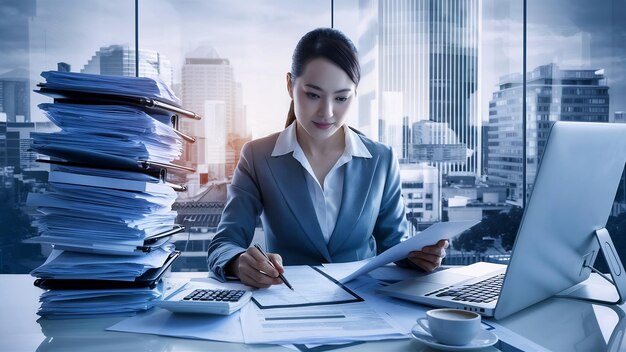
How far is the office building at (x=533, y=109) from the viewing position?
14.1 ft

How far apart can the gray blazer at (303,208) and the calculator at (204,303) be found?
0.57 meters

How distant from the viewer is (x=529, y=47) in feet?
14.5

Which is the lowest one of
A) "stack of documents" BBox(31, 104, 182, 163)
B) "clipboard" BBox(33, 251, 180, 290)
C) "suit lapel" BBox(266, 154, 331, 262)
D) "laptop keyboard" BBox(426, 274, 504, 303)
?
"laptop keyboard" BBox(426, 274, 504, 303)

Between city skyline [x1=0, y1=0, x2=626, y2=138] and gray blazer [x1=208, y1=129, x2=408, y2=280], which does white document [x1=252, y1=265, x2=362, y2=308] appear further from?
city skyline [x1=0, y1=0, x2=626, y2=138]

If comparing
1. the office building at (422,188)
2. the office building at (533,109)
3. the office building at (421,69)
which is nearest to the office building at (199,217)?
A: the office building at (421,69)

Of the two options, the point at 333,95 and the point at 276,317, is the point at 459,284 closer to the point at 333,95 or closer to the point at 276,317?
the point at 276,317

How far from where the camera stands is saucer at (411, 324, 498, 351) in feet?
2.49

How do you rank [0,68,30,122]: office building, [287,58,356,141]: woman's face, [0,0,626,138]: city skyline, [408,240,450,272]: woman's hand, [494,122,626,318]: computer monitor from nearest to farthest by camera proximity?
[494,122,626,318]: computer monitor < [408,240,450,272]: woman's hand < [287,58,356,141]: woman's face < [0,0,626,138]: city skyline < [0,68,30,122]: office building

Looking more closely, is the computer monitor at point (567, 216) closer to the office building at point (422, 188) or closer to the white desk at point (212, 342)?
the white desk at point (212, 342)

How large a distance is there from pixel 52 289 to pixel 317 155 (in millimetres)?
1025

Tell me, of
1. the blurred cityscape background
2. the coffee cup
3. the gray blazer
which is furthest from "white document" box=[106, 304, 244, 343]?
the blurred cityscape background

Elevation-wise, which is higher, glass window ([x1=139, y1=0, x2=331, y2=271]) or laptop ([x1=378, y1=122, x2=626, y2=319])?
glass window ([x1=139, y1=0, x2=331, y2=271])

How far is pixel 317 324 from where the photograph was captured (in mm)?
891

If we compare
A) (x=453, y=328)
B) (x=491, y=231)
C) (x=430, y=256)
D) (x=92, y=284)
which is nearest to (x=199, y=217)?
(x=491, y=231)
